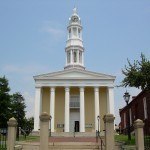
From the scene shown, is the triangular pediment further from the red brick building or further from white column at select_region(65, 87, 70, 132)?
the red brick building

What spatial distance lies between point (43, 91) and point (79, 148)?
137 feet

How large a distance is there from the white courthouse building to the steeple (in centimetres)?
888

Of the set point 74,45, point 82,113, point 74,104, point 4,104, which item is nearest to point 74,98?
point 74,104

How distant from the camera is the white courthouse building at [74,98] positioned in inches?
2379

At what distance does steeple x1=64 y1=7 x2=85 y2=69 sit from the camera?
238ft

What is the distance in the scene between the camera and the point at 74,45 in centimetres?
7269

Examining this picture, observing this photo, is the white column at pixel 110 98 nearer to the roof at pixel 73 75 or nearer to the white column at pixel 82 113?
the roof at pixel 73 75

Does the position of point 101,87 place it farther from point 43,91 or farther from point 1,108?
point 1,108

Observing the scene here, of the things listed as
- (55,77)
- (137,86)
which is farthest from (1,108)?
(137,86)

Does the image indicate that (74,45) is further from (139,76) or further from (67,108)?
(139,76)

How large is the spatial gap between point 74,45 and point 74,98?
44.6ft

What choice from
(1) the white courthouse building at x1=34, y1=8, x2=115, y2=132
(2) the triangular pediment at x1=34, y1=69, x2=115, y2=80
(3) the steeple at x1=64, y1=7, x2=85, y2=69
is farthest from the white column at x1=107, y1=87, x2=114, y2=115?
(3) the steeple at x1=64, y1=7, x2=85, y2=69

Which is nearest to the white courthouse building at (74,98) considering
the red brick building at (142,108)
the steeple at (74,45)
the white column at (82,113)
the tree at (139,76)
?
the white column at (82,113)

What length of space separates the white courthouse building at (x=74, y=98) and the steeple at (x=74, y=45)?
888 centimetres
